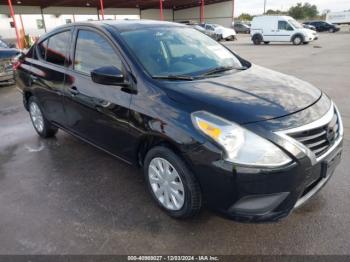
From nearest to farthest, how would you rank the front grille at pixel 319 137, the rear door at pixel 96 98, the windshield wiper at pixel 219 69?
the front grille at pixel 319 137
the rear door at pixel 96 98
the windshield wiper at pixel 219 69

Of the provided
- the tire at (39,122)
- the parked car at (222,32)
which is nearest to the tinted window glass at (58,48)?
the tire at (39,122)

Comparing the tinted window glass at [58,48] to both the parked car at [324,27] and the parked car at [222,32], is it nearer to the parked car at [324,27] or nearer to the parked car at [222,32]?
the parked car at [222,32]

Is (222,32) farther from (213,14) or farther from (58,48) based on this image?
(58,48)

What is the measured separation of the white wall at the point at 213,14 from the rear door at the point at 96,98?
141ft

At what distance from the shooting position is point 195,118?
229 cm

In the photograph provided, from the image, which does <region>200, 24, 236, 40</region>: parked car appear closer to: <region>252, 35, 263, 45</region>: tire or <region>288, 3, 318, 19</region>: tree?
<region>252, 35, 263, 45</region>: tire

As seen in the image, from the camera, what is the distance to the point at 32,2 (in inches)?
1206

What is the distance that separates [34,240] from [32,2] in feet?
112

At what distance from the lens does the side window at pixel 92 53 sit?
3049 millimetres

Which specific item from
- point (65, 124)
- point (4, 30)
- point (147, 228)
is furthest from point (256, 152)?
point (4, 30)

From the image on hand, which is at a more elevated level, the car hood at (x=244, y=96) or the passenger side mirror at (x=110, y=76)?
the passenger side mirror at (x=110, y=76)

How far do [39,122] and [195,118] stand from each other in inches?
132

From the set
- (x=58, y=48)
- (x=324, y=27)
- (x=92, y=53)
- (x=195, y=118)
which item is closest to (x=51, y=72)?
(x=58, y=48)

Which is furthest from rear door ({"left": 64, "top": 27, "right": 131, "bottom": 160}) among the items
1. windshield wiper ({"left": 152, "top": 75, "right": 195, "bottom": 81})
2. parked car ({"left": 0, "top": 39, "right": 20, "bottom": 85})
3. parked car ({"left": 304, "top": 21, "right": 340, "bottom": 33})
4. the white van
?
parked car ({"left": 304, "top": 21, "right": 340, "bottom": 33})
